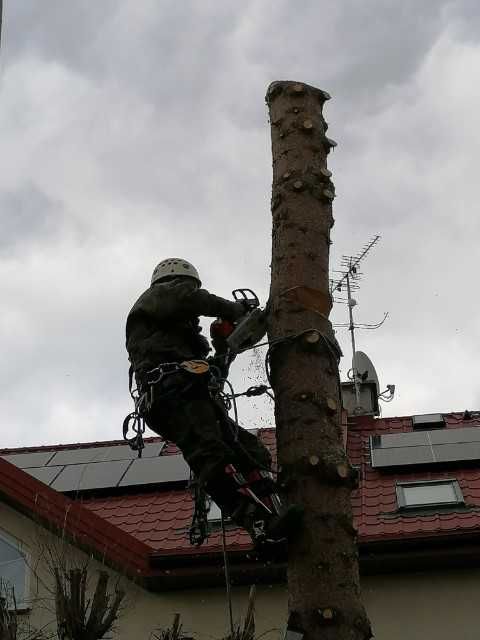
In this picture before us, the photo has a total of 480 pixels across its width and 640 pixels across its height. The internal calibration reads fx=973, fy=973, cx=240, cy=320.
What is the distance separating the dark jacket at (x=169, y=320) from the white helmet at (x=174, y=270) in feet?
0.44

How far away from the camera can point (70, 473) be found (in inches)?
440

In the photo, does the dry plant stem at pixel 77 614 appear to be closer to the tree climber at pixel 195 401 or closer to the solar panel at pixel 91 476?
the tree climber at pixel 195 401

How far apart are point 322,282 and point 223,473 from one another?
1.11 m

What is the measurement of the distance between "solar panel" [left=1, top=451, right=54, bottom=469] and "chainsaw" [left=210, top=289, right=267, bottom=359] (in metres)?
6.68

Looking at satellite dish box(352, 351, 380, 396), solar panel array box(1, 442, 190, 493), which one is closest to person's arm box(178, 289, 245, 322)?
solar panel array box(1, 442, 190, 493)

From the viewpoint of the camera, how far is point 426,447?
1073 centimetres

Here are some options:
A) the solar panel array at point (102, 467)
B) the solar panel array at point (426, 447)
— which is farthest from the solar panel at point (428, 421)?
the solar panel array at point (102, 467)

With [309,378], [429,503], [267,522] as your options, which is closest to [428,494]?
[429,503]

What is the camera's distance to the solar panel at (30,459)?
11.8m

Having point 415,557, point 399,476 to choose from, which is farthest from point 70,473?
point 415,557

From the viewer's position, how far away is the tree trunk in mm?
4113

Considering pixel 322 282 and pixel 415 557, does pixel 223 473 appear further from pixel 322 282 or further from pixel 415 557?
pixel 415 557

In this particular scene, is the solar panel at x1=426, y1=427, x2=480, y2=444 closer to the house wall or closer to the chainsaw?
the house wall

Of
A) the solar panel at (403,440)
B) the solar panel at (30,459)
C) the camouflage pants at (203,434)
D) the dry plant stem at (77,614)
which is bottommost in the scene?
the dry plant stem at (77,614)
